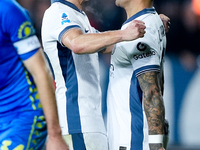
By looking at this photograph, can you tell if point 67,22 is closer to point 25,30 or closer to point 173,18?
point 25,30

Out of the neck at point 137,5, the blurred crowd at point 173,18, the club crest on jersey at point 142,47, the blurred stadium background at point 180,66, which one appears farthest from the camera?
the blurred crowd at point 173,18

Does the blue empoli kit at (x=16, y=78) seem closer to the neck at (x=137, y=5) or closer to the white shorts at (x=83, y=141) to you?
the white shorts at (x=83, y=141)

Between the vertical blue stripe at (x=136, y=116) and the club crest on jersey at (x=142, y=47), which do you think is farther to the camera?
the vertical blue stripe at (x=136, y=116)

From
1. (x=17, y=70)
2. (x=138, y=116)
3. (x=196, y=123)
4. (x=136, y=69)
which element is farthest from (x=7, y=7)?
(x=196, y=123)

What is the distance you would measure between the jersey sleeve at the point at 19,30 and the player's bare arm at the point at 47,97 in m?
0.06

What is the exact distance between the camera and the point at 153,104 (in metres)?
2.68

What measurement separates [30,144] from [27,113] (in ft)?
0.55

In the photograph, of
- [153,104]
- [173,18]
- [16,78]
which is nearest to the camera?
[16,78]

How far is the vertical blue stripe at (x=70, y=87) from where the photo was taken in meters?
2.84

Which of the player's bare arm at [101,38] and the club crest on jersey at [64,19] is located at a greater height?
the club crest on jersey at [64,19]

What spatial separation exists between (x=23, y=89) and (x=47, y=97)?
6.6 inches

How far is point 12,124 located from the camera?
2215 millimetres

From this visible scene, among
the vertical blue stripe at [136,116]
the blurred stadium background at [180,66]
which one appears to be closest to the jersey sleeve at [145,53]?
the vertical blue stripe at [136,116]

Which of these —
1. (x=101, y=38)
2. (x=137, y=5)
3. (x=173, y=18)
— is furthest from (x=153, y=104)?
(x=173, y=18)
